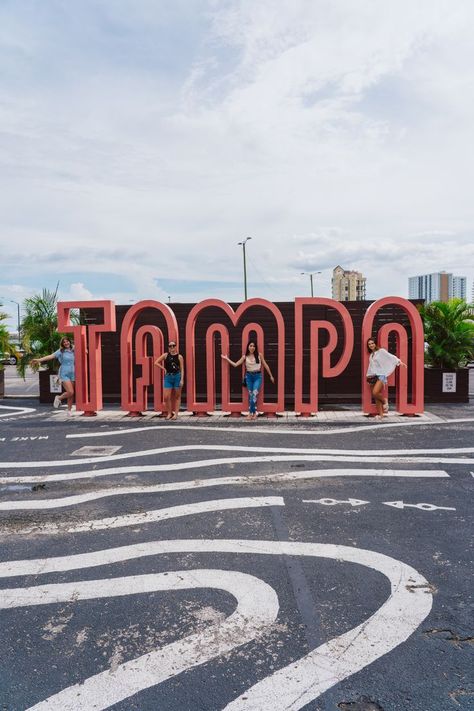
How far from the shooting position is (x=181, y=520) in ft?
19.3

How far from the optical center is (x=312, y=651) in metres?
3.49

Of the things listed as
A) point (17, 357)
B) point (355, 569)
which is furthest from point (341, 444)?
point (17, 357)

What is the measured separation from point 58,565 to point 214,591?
143 cm

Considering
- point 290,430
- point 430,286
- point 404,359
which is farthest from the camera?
point 430,286

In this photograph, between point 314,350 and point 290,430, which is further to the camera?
point 314,350

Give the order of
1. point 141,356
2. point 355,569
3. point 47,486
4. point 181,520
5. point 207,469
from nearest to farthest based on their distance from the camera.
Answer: point 355,569, point 181,520, point 47,486, point 207,469, point 141,356

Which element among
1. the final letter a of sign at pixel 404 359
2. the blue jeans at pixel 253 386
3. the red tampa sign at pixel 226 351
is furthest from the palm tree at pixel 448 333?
the blue jeans at pixel 253 386

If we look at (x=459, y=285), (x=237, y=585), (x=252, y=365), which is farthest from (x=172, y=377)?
(x=459, y=285)

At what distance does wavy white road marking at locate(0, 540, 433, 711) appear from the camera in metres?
3.08

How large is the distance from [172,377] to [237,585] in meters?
8.46

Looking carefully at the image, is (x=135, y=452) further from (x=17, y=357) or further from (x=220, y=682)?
(x=17, y=357)

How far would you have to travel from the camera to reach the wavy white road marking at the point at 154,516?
5.71 m

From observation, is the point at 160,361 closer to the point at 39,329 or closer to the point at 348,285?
the point at 39,329

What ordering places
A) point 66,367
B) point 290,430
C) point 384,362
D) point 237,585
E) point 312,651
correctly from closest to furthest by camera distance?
point 312,651
point 237,585
point 290,430
point 384,362
point 66,367
